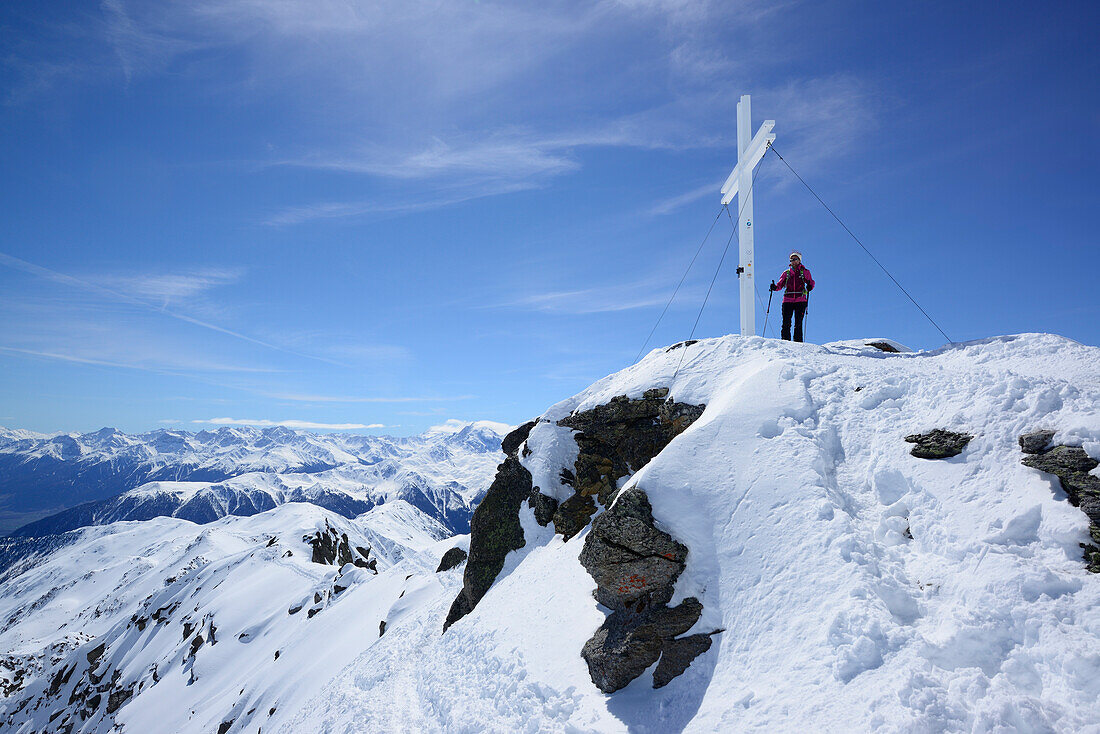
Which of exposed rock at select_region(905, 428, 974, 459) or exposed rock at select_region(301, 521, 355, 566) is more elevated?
exposed rock at select_region(905, 428, 974, 459)

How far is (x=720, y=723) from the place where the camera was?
8062 mm

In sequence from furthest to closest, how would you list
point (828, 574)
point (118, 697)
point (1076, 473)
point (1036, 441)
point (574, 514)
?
point (118, 697), point (574, 514), point (828, 574), point (1036, 441), point (1076, 473)

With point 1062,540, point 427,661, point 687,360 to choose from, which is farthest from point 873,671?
point 427,661

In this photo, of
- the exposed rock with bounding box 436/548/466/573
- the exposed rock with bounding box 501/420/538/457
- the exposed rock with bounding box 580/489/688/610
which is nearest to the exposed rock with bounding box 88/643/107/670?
the exposed rock with bounding box 436/548/466/573

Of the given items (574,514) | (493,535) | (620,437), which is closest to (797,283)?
(620,437)

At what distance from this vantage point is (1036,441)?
8.63 meters

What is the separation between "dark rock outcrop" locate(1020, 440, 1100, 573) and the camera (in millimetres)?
7172

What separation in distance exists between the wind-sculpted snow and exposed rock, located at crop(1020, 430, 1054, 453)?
0.12m

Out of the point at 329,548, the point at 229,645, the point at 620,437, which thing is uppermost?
the point at 620,437

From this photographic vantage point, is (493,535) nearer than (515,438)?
Yes

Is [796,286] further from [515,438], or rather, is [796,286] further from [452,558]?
[452,558]

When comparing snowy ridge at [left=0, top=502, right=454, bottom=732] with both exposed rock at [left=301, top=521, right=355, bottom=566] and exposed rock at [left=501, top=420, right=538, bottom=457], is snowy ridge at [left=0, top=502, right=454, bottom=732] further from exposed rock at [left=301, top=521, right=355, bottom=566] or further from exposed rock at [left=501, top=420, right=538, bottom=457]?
exposed rock at [left=501, top=420, right=538, bottom=457]

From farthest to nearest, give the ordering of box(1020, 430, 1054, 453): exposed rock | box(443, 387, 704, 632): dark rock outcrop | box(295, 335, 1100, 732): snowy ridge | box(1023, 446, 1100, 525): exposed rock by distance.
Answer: box(443, 387, 704, 632): dark rock outcrop
box(1020, 430, 1054, 453): exposed rock
box(1023, 446, 1100, 525): exposed rock
box(295, 335, 1100, 732): snowy ridge

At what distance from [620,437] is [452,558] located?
20.3m
